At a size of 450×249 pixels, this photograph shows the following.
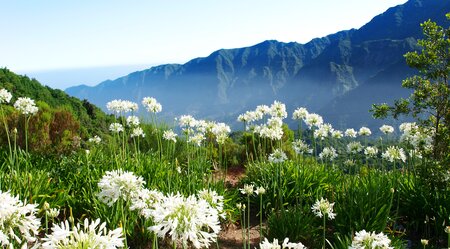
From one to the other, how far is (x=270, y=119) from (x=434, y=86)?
3.18 meters

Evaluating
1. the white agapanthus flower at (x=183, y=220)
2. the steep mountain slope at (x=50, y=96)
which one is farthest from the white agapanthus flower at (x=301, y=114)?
the steep mountain slope at (x=50, y=96)

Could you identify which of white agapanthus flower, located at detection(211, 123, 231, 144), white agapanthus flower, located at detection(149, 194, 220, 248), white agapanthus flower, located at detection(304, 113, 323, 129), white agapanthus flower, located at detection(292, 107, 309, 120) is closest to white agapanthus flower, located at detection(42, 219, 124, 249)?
white agapanthus flower, located at detection(149, 194, 220, 248)

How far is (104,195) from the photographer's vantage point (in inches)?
149

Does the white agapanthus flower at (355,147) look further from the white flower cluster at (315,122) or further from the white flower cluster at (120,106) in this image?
→ the white flower cluster at (120,106)

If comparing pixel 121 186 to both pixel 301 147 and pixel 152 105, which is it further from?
pixel 301 147

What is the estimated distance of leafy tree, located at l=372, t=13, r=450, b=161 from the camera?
7671 mm

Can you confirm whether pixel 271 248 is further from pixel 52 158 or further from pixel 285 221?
pixel 52 158

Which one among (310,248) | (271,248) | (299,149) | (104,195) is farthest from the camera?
(299,149)

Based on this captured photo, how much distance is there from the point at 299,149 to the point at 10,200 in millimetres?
6438

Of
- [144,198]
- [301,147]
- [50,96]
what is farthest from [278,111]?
[50,96]

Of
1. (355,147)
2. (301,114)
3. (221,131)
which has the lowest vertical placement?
(355,147)

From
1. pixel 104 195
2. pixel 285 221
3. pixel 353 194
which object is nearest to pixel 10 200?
pixel 104 195

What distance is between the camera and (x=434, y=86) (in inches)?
309

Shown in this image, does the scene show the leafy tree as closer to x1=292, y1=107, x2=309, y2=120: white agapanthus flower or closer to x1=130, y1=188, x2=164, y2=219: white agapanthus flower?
x1=292, y1=107, x2=309, y2=120: white agapanthus flower
